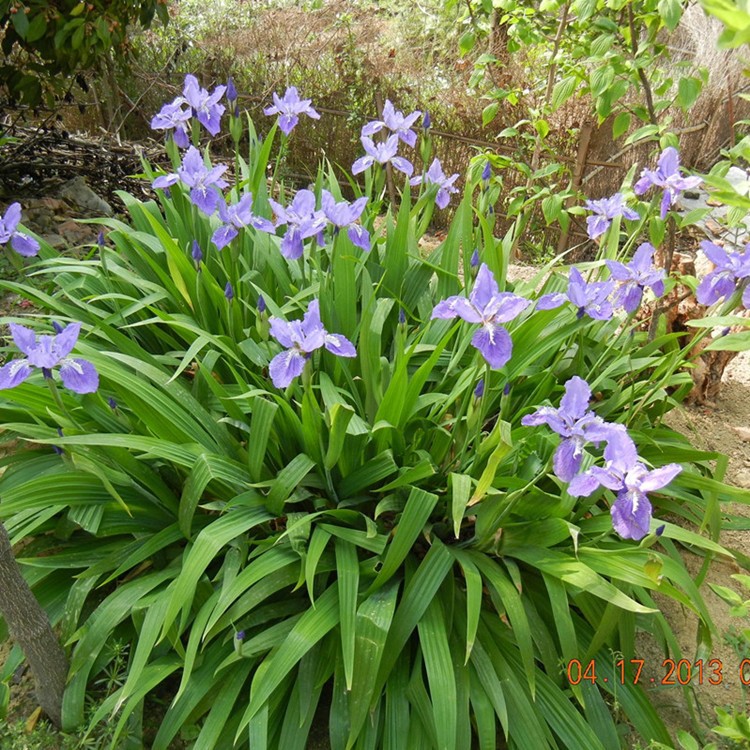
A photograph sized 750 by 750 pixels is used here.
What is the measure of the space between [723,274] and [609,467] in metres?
0.70

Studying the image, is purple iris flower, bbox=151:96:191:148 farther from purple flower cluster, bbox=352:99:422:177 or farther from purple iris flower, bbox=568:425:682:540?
purple iris flower, bbox=568:425:682:540

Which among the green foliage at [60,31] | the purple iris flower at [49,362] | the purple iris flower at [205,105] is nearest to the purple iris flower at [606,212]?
the purple iris flower at [205,105]

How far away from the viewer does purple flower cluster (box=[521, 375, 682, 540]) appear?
3.72ft

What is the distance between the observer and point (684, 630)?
1876 mm

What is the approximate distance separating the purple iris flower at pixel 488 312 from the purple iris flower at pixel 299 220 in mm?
608

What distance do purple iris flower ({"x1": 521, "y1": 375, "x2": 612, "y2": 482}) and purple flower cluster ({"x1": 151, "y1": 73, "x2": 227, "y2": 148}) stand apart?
1603mm

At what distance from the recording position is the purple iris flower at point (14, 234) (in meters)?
1.81

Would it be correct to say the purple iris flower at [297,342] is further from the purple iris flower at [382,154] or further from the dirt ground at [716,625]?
the dirt ground at [716,625]

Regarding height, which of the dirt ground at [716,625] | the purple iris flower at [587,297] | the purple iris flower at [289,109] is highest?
the purple iris flower at [289,109]

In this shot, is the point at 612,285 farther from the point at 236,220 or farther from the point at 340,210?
the point at 236,220

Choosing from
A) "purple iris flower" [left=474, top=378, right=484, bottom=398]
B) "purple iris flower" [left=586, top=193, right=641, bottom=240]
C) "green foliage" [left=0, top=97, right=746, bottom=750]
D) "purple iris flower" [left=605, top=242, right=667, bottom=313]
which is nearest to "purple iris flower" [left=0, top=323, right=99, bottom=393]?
"green foliage" [left=0, top=97, right=746, bottom=750]

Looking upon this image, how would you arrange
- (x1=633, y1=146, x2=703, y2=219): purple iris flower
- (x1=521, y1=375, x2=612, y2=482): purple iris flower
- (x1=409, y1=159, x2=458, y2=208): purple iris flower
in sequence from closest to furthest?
(x1=521, y1=375, x2=612, y2=482): purple iris flower → (x1=633, y1=146, x2=703, y2=219): purple iris flower → (x1=409, y1=159, x2=458, y2=208): purple iris flower

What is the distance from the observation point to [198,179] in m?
2.02
